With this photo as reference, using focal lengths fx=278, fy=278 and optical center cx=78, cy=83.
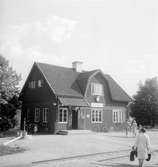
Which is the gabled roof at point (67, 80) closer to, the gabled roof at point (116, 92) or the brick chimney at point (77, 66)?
the gabled roof at point (116, 92)

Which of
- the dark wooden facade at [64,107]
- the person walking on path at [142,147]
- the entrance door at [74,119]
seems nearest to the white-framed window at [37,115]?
the dark wooden facade at [64,107]

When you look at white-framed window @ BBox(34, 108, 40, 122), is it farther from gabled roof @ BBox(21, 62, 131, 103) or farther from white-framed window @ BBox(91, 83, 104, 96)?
white-framed window @ BBox(91, 83, 104, 96)

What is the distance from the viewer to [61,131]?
27.1 m

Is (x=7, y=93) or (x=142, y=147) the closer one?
(x=142, y=147)

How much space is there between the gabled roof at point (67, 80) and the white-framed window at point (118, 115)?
61.6 inches

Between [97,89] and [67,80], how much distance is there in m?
3.74

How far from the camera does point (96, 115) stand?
31.9 m

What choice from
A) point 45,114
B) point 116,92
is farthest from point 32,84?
point 116,92

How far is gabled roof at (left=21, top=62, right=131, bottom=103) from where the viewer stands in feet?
94.6

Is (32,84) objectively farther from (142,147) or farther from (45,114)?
(142,147)

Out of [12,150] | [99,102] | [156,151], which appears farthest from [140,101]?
[12,150]

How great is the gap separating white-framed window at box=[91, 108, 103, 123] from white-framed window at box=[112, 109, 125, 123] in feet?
8.11

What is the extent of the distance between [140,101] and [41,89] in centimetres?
2488

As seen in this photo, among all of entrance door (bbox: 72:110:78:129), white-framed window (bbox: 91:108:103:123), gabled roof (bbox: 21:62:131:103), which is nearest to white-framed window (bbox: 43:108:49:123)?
gabled roof (bbox: 21:62:131:103)
